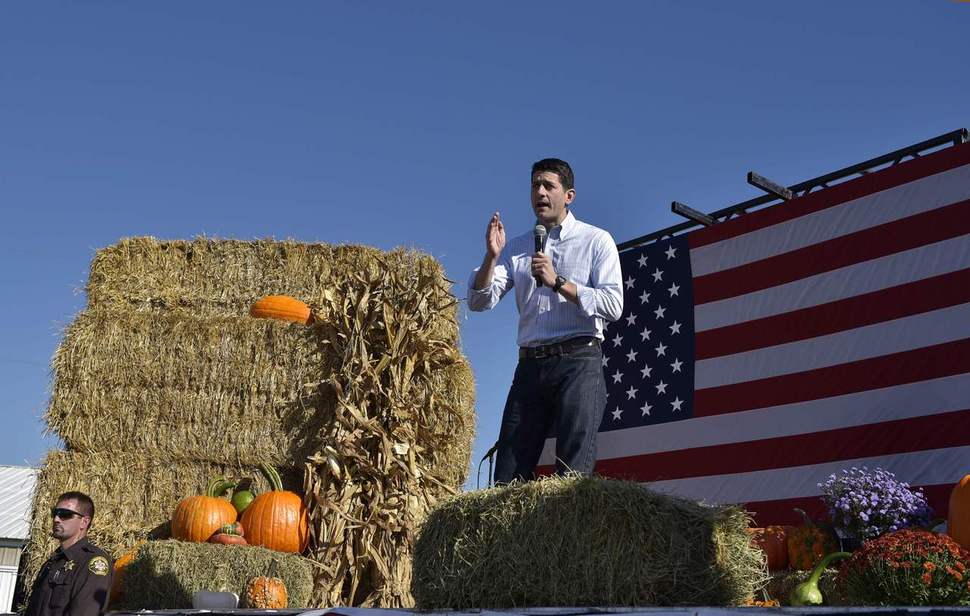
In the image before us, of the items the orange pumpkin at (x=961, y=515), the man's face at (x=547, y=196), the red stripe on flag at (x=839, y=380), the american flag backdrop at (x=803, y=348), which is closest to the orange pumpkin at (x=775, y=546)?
the american flag backdrop at (x=803, y=348)

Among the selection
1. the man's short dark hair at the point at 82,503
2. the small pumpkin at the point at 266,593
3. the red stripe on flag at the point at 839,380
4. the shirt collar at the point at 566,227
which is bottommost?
the small pumpkin at the point at 266,593

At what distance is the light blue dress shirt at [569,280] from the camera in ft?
11.5

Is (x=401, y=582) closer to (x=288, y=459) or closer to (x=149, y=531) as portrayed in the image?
(x=288, y=459)

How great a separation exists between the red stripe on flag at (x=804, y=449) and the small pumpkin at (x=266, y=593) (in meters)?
1.79

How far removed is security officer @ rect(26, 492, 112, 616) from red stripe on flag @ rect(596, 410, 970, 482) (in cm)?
236

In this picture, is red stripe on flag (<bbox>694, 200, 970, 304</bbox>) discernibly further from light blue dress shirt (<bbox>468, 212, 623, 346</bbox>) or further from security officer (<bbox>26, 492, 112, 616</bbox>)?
A: security officer (<bbox>26, 492, 112, 616</bbox>)

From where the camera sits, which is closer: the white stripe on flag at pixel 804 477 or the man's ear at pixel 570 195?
Result: the man's ear at pixel 570 195

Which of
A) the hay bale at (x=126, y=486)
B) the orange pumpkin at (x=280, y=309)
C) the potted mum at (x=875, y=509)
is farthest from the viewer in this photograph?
the orange pumpkin at (x=280, y=309)

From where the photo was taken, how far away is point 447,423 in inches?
239

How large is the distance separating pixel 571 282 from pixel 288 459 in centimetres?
311

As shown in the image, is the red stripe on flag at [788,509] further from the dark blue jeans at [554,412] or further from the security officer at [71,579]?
the security officer at [71,579]

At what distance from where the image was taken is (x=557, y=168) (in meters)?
3.71

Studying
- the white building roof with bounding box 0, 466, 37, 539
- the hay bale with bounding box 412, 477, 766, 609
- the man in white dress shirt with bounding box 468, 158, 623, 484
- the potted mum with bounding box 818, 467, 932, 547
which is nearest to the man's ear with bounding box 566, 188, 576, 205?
the man in white dress shirt with bounding box 468, 158, 623, 484

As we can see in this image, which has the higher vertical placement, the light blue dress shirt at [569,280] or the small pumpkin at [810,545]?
the light blue dress shirt at [569,280]
